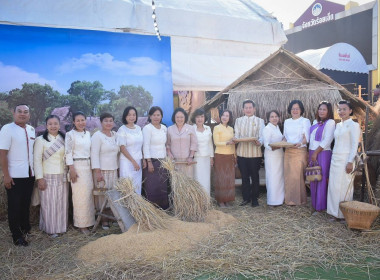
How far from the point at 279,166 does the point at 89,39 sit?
3.79 m

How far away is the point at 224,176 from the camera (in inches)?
219

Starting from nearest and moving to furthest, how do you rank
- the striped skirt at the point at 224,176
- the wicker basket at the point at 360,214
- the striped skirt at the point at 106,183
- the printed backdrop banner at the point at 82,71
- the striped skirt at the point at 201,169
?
the wicker basket at the point at 360,214
the striped skirt at the point at 106,183
the printed backdrop banner at the point at 82,71
the striped skirt at the point at 201,169
the striped skirt at the point at 224,176

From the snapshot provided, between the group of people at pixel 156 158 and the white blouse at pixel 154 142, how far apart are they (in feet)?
0.05

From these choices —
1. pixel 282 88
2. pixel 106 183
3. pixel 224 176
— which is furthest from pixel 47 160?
pixel 282 88

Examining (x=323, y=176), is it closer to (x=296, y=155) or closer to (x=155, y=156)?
(x=296, y=155)

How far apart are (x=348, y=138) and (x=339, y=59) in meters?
10.5

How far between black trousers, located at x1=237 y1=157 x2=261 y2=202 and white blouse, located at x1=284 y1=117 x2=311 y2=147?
2.06ft

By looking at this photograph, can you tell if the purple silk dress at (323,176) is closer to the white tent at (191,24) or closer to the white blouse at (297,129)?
the white blouse at (297,129)

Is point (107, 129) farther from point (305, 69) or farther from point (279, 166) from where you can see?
point (305, 69)

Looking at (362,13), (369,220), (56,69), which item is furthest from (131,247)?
(362,13)

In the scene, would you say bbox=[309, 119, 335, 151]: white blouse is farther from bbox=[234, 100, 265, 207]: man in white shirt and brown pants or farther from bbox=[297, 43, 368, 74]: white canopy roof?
bbox=[297, 43, 368, 74]: white canopy roof

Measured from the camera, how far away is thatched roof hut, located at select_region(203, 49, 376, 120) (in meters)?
6.35

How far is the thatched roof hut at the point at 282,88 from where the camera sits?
6352 mm

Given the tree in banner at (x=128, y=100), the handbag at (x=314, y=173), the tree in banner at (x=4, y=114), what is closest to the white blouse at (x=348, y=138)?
the handbag at (x=314, y=173)
